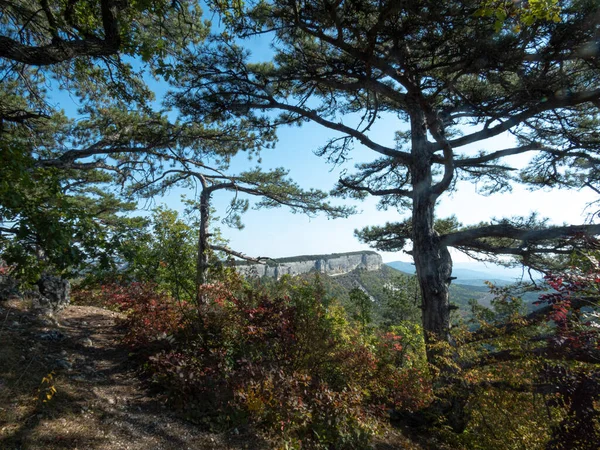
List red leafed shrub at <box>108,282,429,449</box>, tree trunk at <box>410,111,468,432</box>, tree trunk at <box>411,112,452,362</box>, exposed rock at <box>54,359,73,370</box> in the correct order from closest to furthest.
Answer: red leafed shrub at <box>108,282,429,449</box>
exposed rock at <box>54,359,73,370</box>
tree trunk at <box>410,111,468,432</box>
tree trunk at <box>411,112,452,362</box>

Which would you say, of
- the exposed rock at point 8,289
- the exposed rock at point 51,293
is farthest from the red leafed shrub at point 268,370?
the exposed rock at point 8,289

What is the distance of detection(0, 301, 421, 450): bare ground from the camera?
278cm

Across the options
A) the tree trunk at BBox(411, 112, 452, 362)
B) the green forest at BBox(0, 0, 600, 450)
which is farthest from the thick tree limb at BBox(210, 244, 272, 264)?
the tree trunk at BBox(411, 112, 452, 362)

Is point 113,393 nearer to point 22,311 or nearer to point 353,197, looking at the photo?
point 22,311

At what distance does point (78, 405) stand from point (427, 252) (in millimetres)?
5109

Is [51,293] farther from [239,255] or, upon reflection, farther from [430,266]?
[430,266]

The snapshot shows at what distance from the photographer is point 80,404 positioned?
10.9 ft

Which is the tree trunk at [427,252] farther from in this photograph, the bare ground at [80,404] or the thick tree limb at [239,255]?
the thick tree limb at [239,255]

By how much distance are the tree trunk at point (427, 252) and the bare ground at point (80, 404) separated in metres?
1.85

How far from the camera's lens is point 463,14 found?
13.9 ft

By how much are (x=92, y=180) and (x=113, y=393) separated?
8.25m

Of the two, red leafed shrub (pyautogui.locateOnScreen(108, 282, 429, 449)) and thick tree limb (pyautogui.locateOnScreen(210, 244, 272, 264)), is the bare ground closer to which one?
red leafed shrub (pyautogui.locateOnScreen(108, 282, 429, 449))

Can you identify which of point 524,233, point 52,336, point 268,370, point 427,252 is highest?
point 524,233

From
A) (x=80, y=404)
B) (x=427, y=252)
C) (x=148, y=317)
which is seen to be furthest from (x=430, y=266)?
(x=80, y=404)
